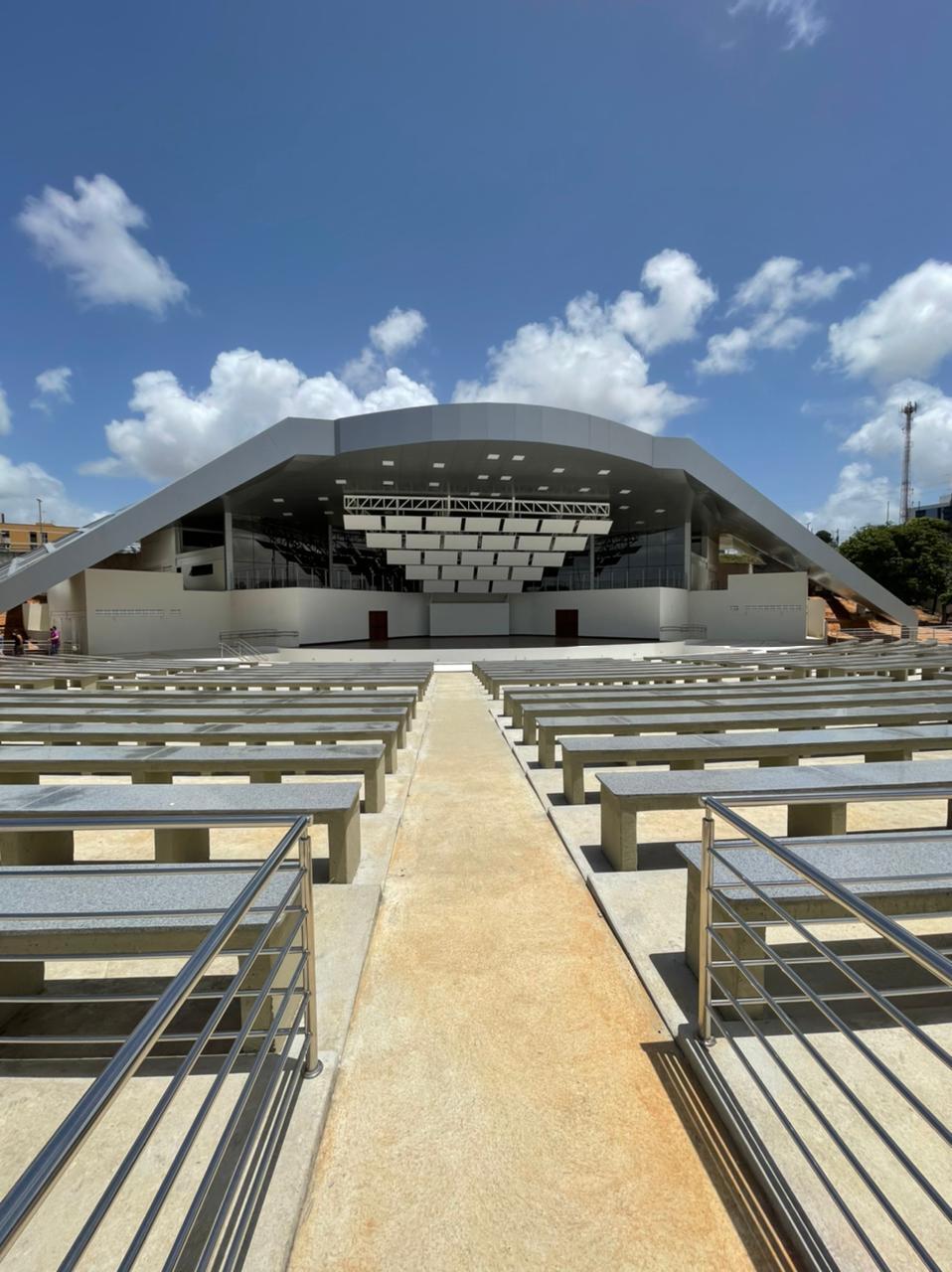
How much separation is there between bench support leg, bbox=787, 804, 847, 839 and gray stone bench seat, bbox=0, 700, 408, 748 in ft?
13.8

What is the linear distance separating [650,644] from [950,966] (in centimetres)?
2709

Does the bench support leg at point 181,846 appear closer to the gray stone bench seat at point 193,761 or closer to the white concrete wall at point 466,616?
the gray stone bench seat at point 193,761

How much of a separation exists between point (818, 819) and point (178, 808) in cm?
444

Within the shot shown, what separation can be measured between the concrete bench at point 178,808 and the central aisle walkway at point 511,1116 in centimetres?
61

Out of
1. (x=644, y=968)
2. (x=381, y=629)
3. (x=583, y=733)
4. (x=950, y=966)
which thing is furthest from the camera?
(x=381, y=629)

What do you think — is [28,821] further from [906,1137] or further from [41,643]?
[41,643]

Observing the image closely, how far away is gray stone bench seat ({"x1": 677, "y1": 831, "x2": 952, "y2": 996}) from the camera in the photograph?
2684 millimetres

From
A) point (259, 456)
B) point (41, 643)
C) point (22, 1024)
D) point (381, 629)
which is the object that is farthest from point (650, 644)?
point (41, 643)

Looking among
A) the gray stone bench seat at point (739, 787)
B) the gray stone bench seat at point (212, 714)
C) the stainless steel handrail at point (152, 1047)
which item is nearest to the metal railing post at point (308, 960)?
the stainless steel handrail at point (152, 1047)

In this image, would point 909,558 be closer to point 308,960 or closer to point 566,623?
point 566,623

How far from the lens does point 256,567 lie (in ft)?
100

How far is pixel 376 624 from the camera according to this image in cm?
3406

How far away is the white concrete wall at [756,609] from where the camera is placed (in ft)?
96.4

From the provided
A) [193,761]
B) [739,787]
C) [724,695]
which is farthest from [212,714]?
[724,695]
